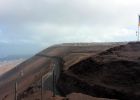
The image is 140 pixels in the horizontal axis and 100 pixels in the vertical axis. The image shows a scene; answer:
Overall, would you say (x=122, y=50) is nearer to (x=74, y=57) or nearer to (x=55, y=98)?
(x=74, y=57)

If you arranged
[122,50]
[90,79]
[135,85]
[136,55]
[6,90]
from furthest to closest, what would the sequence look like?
1. [6,90]
2. [122,50]
3. [136,55]
4. [90,79]
5. [135,85]

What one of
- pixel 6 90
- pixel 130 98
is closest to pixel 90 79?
pixel 130 98

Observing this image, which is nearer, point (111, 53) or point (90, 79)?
point (90, 79)

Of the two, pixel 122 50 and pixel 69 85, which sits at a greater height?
pixel 122 50

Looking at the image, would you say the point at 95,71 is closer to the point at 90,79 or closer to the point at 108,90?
the point at 90,79

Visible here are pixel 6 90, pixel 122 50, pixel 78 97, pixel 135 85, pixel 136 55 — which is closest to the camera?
pixel 78 97

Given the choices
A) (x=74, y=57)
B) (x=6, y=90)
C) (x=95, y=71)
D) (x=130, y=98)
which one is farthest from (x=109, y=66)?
(x=6, y=90)
